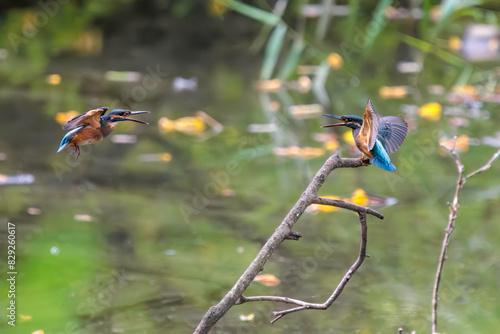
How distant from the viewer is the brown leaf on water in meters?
2.21

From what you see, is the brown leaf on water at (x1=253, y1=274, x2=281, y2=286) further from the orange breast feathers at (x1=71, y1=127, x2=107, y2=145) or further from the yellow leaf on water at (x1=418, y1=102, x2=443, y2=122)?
the yellow leaf on water at (x1=418, y1=102, x2=443, y2=122)

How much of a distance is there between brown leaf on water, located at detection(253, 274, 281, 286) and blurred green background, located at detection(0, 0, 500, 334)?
0.04 m

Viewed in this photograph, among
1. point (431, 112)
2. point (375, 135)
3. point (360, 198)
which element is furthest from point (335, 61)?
point (375, 135)

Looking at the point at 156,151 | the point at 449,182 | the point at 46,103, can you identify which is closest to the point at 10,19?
the point at 46,103

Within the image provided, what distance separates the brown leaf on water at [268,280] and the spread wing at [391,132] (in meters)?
1.37

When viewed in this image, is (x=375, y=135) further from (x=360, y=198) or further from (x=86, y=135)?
(x=360, y=198)

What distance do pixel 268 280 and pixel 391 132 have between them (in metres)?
1.39

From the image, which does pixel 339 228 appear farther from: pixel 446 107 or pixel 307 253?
pixel 446 107

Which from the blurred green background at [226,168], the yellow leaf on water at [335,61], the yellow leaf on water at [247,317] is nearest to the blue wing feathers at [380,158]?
the blurred green background at [226,168]

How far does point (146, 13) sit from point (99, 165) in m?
2.74

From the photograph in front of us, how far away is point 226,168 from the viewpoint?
3.27 m

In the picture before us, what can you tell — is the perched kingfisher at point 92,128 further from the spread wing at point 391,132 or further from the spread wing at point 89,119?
the spread wing at point 391,132

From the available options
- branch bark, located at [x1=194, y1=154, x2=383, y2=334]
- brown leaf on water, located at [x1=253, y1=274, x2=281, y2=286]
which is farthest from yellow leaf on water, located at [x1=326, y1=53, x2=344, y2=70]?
branch bark, located at [x1=194, y1=154, x2=383, y2=334]

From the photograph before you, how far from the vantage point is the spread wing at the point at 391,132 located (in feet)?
2.92
